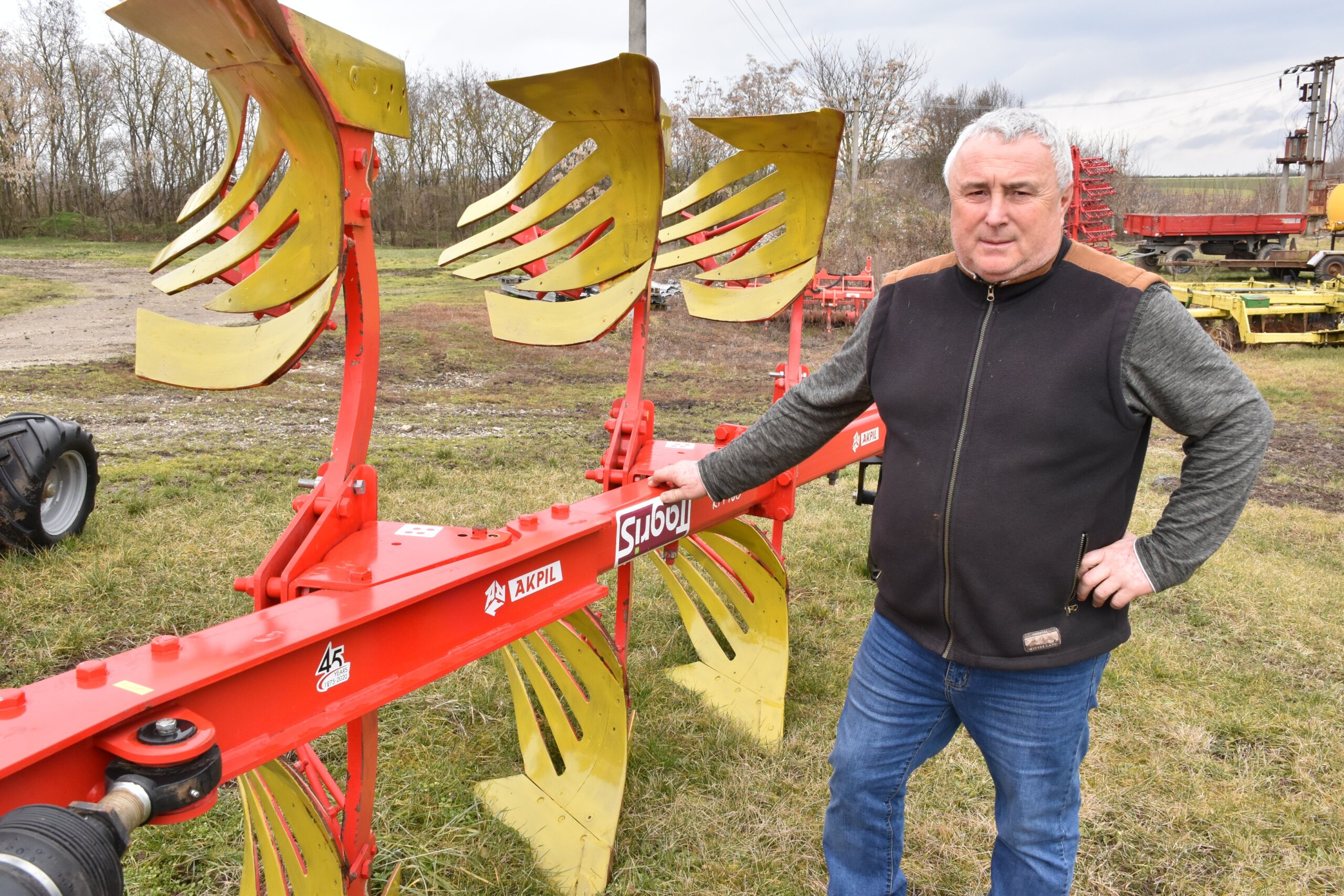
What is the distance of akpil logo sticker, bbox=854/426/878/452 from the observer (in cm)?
401

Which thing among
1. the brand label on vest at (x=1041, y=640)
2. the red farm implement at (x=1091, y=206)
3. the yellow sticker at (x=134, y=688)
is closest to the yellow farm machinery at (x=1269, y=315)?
the red farm implement at (x=1091, y=206)

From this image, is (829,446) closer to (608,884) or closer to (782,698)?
(782,698)

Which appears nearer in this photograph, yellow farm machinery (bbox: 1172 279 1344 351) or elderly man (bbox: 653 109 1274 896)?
elderly man (bbox: 653 109 1274 896)

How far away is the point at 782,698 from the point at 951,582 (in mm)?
1991

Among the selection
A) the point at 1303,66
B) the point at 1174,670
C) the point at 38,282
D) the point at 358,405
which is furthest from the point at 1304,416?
the point at 1303,66

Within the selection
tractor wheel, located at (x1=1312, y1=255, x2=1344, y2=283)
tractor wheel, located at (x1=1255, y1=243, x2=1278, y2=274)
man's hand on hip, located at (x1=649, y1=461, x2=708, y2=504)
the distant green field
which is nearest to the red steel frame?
tractor wheel, located at (x1=1255, y1=243, x2=1278, y2=274)

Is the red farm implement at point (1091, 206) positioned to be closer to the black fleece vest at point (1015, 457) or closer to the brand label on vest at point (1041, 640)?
the black fleece vest at point (1015, 457)

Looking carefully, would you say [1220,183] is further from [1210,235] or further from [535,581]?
[535,581]

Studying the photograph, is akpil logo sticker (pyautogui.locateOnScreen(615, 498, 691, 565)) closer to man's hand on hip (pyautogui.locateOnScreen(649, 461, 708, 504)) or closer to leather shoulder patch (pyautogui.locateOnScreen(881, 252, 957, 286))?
man's hand on hip (pyautogui.locateOnScreen(649, 461, 708, 504))

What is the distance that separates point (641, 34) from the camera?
10656mm

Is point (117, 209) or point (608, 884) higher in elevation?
point (117, 209)

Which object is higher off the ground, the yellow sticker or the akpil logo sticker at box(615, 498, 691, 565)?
the yellow sticker

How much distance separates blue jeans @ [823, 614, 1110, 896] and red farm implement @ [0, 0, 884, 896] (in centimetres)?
77

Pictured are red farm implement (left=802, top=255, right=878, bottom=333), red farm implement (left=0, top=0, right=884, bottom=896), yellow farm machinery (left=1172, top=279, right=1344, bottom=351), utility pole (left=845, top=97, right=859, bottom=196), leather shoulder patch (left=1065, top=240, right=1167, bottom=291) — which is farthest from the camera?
utility pole (left=845, top=97, right=859, bottom=196)
